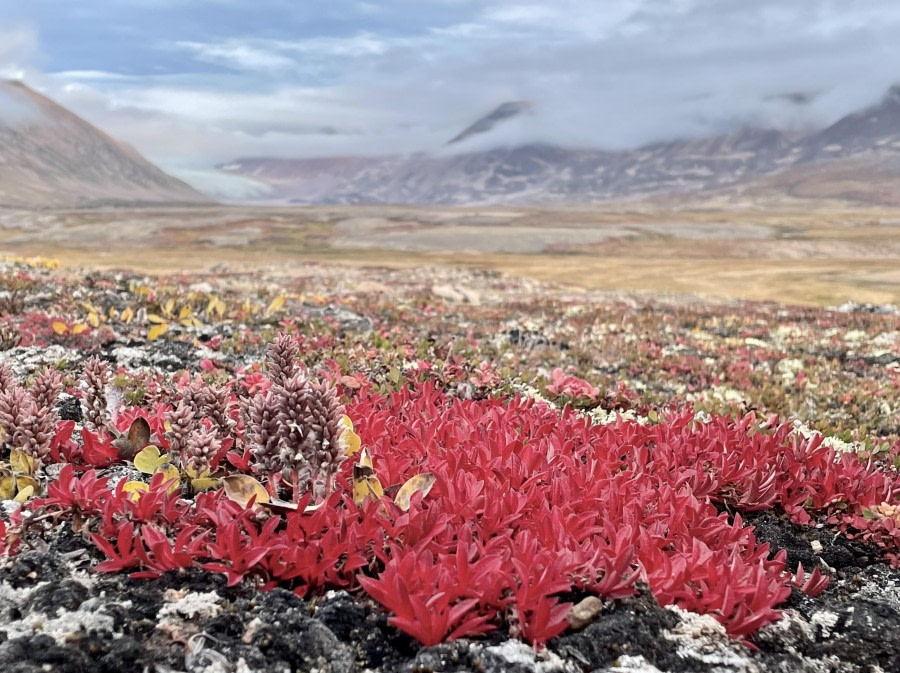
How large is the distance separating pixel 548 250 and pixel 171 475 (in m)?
116

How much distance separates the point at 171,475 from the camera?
4559mm

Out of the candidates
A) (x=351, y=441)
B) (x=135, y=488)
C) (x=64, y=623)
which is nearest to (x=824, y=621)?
(x=351, y=441)

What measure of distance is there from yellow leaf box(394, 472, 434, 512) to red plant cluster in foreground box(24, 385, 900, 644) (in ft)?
0.18

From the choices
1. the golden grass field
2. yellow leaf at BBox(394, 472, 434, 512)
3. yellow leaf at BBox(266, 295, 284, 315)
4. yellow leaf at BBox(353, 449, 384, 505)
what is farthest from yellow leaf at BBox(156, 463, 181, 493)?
the golden grass field

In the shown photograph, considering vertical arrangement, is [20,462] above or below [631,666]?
above

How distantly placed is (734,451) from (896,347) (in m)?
13.0

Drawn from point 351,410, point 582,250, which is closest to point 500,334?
point 351,410

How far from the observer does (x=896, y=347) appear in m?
16.5

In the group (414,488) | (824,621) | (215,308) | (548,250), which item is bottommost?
(548,250)

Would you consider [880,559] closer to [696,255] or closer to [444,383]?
[444,383]

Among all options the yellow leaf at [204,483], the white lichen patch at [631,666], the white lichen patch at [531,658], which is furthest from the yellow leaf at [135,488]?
the white lichen patch at [631,666]

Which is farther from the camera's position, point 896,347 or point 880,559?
point 896,347

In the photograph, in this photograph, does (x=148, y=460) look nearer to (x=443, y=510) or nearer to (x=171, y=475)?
(x=171, y=475)

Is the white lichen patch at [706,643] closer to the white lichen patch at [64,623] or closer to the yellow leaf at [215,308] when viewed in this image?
the white lichen patch at [64,623]
